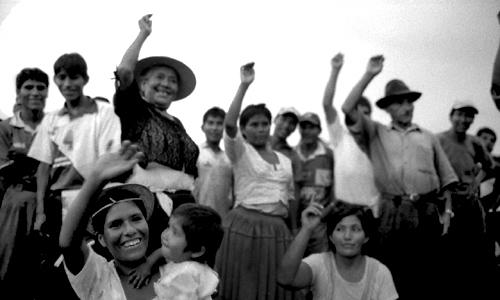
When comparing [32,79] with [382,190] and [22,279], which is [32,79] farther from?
[382,190]

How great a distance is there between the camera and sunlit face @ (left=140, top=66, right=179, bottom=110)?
3.09 meters

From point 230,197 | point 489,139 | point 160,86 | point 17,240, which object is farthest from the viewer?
point 489,139

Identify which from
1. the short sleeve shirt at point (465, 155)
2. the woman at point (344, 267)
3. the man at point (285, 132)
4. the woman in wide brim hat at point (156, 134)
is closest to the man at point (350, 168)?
the man at point (285, 132)

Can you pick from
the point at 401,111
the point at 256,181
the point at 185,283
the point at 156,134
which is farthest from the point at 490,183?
the point at 185,283

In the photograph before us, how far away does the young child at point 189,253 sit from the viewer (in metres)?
2.08

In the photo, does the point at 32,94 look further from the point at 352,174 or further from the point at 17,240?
the point at 352,174

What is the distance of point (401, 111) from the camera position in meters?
4.34

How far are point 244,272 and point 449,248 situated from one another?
168 centimetres

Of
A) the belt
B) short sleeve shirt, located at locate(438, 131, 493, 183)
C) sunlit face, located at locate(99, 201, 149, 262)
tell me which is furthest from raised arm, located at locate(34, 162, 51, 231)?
short sleeve shirt, located at locate(438, 131, 493, 183)

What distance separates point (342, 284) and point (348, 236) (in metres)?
0.24

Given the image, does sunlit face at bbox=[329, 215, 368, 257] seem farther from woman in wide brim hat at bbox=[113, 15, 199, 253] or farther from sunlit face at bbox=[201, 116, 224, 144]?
sunlit face at bbox=[201, 116, 224, 144]

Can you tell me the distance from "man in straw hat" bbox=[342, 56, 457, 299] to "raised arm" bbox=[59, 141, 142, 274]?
237cm

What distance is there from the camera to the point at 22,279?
386cm

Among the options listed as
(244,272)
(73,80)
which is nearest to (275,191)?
(244,272)
